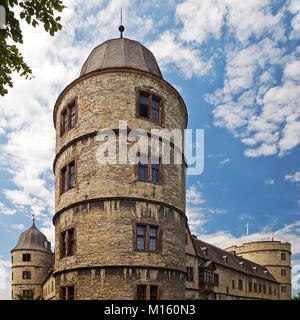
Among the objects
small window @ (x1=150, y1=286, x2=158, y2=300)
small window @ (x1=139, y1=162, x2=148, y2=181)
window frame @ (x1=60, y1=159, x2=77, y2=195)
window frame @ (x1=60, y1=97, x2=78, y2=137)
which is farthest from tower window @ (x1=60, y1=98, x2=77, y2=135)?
small window @ (x1=150, y1=286, x2=158, y2=300)

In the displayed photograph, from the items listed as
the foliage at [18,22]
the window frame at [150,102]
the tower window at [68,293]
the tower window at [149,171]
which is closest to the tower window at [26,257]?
the tower window at [68,293]

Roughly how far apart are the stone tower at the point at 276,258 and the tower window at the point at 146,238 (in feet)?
172

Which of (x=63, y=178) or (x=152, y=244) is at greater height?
(x=63, y=178)

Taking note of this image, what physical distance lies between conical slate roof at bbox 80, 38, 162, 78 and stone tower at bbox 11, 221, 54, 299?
38052mm

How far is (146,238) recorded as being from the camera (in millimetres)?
16891

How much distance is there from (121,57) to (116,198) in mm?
8071

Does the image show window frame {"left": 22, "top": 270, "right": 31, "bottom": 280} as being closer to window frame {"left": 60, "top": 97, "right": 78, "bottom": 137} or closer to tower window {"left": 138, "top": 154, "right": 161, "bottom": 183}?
window frame {"left": 60, "top": 97, "right": 78, "bottom": 137}

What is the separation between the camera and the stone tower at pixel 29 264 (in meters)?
51.4

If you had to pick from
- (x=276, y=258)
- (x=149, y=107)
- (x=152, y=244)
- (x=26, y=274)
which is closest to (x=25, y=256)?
(x=26, y=274)

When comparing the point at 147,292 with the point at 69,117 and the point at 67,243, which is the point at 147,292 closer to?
the point at 67,243

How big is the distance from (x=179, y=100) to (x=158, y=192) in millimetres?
6122

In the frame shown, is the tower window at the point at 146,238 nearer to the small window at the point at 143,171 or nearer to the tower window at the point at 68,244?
the small window at the point at 143,171

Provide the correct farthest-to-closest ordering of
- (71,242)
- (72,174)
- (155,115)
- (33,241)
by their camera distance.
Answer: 1. (33,241)
2. (155,115)
3. (72,174)
4. (71,242)
